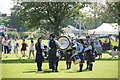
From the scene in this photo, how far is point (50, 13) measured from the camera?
17938 millimetres

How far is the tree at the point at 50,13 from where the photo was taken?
1777 centimetres

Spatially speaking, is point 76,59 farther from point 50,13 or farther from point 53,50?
point 50,13

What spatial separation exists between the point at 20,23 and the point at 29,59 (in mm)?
3023

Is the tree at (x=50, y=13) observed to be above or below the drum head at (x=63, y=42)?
above

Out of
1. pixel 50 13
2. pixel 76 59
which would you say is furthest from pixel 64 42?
pixel 50 13

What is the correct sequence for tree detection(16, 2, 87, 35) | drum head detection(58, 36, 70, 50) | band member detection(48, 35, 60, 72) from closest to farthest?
band member detection(48, 35, 60, 72) < drum head detection(58, 36, 70, 50) < tree detection(16, 2, 87, 35)

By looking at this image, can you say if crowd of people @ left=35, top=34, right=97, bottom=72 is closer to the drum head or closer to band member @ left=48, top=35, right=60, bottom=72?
band member @ left=48, top=35, right=60, bottom=72

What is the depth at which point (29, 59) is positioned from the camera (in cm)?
2123

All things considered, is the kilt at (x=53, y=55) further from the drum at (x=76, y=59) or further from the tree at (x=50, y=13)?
the tree at (x=50, y=13)

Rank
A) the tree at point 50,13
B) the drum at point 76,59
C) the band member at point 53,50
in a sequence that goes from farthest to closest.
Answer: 1. the tree at point 50,13
2. the drum at point 76,59
3. the band member at point 53,50

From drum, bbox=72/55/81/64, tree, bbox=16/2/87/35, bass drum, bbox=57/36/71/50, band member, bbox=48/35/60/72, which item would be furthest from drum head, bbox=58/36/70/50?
band member, bbox=48/35/60/72

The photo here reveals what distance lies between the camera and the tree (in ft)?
58.3

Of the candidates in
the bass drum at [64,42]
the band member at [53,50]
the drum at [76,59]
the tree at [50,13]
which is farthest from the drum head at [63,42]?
the band member at [53,50]

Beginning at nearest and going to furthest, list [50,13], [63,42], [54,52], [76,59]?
[54,52], [76,59], [63,42], [50,13]
